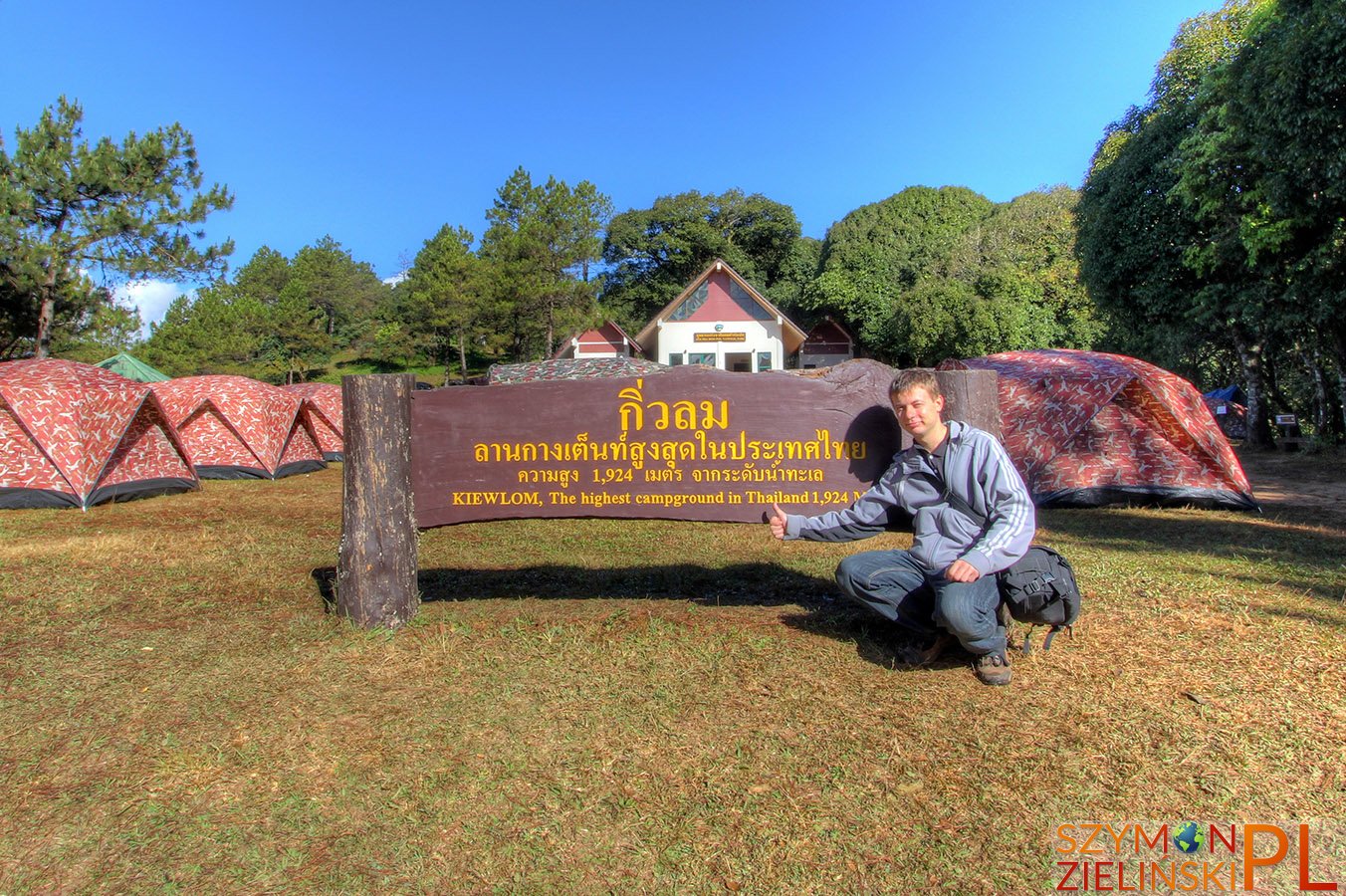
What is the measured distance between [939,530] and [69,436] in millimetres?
11352

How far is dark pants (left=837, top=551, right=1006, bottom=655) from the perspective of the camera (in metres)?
3.14

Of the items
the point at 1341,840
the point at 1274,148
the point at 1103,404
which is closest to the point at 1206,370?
the point at 1274,148

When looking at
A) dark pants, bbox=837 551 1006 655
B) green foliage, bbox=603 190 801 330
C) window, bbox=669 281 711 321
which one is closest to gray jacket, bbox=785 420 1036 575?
dark pants, bbox=837 551 1006 655

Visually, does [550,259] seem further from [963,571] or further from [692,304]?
[963,571]

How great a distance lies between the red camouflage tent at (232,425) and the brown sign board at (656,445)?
1180 centimetres

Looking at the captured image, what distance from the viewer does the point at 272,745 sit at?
291cm

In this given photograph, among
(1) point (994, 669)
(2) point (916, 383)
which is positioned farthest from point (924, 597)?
(2) point (916, 383)

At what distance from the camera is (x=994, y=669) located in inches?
130

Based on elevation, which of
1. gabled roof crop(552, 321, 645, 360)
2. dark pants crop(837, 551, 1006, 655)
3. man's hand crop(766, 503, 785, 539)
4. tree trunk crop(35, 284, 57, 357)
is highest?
gabled roof crop(552, 321, 645, 360)

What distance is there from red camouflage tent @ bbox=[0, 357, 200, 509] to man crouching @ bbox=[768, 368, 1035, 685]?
34.3ft

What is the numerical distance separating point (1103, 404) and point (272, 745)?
9.00m

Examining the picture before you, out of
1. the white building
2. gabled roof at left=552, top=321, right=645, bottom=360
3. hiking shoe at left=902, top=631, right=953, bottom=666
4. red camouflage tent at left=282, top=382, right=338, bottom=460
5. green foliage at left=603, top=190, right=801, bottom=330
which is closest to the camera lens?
hiking shoe at left=902, top=631, right=953, bottom=666

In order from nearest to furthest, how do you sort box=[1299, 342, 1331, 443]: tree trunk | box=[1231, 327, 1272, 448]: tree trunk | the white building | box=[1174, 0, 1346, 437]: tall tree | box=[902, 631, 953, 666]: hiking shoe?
box=[902, 631, 953, 666]: hiking shoe, box=[1174, 0, 1346, 437]: tall tree, box=[1231, 327, 1272, 448]: tree trunk, box=[1299, 342, 1331, 443]: tree trunk, the white building

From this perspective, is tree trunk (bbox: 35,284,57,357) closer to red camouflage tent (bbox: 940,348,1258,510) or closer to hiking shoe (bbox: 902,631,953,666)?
red camouflage tent (bbox: 940,348,1258,510)
